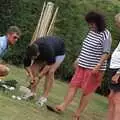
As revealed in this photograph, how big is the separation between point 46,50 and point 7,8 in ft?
21.8

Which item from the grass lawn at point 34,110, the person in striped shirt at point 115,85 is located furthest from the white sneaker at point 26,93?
the person in striped shirt at point 115,85

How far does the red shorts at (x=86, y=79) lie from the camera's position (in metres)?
10.6

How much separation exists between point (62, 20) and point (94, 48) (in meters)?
6.94

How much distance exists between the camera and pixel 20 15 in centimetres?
1739

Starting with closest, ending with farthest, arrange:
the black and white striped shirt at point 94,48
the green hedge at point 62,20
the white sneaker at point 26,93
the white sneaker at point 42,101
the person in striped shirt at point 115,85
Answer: the person in striped shirt at point 115,85 → the black and white striped shirt at point 94,48 → the white sneaker at point 42,101 → the white sneaker at point 26,93 → the green hedge at point 62,20

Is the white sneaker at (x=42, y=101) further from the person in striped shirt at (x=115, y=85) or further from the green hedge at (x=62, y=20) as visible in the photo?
the green hedge at (x=62, y=20)

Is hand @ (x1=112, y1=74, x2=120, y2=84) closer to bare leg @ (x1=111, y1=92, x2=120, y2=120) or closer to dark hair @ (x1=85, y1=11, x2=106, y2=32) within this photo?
bare leg @ (x1=111, y1=92, x2=120, y2=120)

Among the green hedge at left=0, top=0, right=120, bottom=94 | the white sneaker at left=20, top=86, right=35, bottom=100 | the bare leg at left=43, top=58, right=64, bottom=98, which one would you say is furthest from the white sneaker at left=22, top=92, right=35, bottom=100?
the green hedge at left=0, top=0, right=120, bottom=94

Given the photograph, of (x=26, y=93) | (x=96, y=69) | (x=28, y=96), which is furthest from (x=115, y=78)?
(x=26, y=93)

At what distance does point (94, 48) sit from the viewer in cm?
1062

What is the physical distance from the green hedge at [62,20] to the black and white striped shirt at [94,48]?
645 centimetres

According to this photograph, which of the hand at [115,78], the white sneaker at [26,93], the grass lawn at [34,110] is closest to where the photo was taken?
the hand at [115,78]

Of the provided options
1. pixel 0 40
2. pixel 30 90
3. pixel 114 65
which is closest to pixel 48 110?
pixel 30 90

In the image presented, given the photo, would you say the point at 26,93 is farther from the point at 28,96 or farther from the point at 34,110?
the point at 34,110
